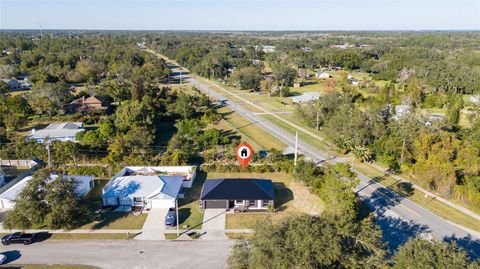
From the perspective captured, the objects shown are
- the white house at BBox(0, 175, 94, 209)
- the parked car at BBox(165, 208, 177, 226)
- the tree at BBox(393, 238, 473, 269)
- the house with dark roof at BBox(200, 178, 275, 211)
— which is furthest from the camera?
the white house at BBox(0, 175, 94, 209)

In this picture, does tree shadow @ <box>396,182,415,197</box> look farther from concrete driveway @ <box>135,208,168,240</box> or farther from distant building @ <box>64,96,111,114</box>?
distant building @ <box>64,96,111,114</box>

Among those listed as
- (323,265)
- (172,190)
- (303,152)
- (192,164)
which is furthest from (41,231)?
(303,152)

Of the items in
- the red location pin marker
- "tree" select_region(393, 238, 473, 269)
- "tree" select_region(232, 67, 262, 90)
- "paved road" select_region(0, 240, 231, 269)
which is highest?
"tree" select_region(232, 67, 262, 90)

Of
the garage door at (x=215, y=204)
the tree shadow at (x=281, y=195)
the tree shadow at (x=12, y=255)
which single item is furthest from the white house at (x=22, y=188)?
the tree shadow at (x=281, y=195)

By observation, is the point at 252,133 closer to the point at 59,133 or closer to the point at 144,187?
the point at 144,187

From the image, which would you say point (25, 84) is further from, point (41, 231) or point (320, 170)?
point (320, 170)

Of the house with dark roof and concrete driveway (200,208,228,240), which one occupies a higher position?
the house with dark roof

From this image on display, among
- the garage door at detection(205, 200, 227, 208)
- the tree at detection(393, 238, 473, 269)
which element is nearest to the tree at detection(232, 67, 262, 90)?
the garage door at detection(205, 200, 227, 208)

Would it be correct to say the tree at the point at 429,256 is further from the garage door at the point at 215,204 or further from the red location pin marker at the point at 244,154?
the red location pin marker at the point at 244,154
